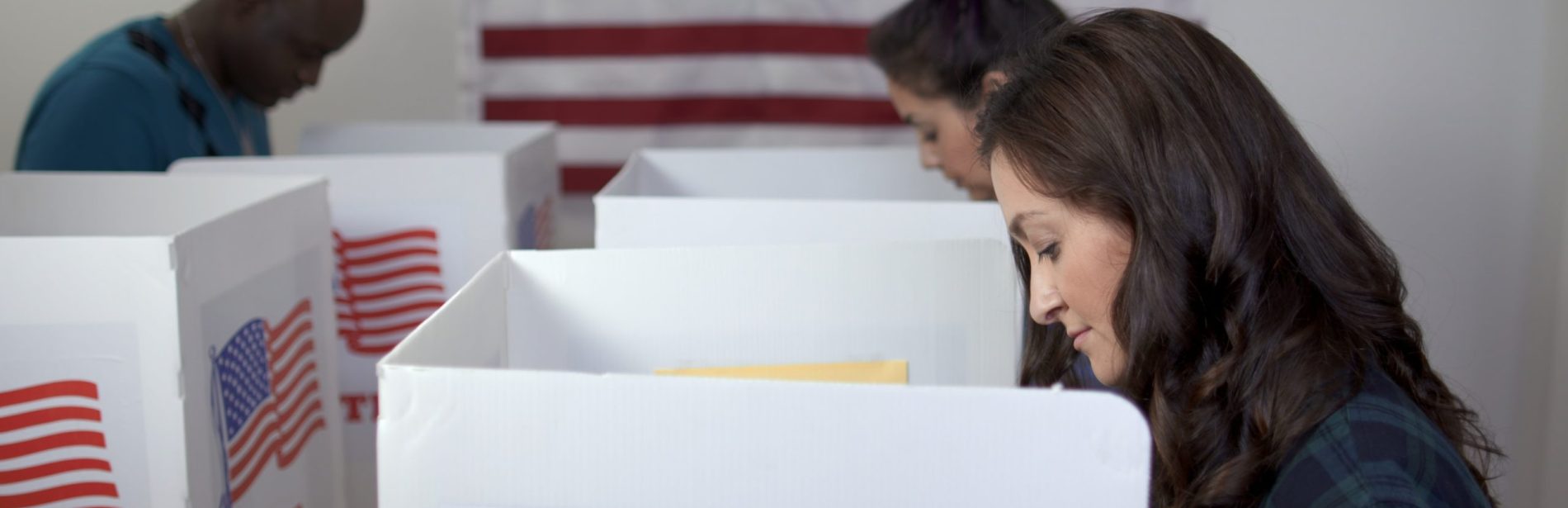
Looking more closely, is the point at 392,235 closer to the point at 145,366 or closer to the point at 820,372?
the point at 145,366

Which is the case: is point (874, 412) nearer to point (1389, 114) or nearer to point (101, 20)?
point (1389, 114)

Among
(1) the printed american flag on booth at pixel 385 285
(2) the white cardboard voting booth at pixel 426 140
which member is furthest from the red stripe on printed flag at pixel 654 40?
(1) the printed american flag on booth at pixel 385 285

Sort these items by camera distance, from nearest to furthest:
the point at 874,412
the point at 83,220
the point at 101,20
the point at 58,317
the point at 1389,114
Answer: the point at 874,412
the point at 58,317
the point at 83,220
the point at 1389,114
the point at 101,20

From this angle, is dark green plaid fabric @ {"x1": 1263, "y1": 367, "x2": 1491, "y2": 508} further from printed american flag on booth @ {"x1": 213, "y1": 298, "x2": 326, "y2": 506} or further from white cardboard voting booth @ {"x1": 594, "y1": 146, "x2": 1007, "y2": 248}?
printed american flag on booth @ {"x1": 213, "y1": 298, "x2": 326, "y2": 506}

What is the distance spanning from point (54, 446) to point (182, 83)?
984 millimetres

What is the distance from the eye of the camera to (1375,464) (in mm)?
A: 754

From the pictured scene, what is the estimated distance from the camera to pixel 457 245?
1.53m

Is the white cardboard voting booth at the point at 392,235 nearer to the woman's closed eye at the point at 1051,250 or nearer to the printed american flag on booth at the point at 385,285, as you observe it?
the printed american flag on booth at the point at 385,285

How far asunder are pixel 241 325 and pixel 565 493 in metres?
0.57

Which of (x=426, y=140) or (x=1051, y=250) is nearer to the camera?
(x=1051, y=250)

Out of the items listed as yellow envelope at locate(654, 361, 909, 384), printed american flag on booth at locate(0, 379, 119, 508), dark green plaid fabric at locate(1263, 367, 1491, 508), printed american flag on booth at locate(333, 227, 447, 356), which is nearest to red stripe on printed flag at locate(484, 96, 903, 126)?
printed american flag on booth at locate(333, 227, 447, 356)

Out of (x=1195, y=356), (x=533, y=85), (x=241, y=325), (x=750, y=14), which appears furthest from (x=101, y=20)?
(x=1195, y=356)

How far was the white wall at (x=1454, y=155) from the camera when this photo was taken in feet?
5.33

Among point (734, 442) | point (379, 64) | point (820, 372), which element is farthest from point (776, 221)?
point (379, 64)
